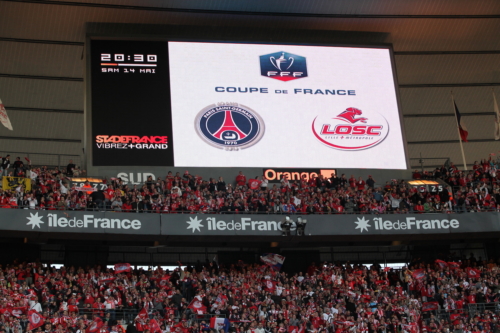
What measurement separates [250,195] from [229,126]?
377cm

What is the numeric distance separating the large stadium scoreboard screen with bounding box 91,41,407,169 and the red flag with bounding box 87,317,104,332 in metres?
8.64

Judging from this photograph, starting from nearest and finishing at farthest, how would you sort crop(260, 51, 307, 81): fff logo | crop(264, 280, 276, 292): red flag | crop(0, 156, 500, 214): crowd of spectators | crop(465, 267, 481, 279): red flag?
crop(0, 156, 500, 214): crowd of spectators
crop(264, 280, 276, 292): red flag
crop(465, 267, 481, 279): red flag
crop(260, 51, 307, 81): fff logo

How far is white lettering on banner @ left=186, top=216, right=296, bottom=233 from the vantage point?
26703 mm

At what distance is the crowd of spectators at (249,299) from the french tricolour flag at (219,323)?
12 centimetres

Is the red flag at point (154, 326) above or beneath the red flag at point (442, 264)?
beneath

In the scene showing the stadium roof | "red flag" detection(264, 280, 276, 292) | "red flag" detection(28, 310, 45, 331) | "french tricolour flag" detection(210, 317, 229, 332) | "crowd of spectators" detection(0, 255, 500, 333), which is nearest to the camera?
"red flag" detection(28, 310, 45, 331)

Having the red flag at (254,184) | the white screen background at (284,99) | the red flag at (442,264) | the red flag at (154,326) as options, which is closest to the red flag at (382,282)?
the red flag at (442,264)

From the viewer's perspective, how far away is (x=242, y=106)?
103ft

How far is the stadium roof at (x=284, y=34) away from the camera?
3197 centimetres

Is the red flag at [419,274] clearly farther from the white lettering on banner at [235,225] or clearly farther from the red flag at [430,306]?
the white lettering on banner at [235,225]

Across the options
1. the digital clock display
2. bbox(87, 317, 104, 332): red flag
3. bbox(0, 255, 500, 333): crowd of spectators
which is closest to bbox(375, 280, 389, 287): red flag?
bbox(0, 255, 500, 333): crowd of spectators

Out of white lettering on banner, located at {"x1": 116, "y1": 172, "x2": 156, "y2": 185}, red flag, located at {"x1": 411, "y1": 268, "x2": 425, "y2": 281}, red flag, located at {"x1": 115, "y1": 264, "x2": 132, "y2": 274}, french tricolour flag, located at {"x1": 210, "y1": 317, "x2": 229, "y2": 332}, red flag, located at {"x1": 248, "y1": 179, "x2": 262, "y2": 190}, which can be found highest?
white lettering on banner, located at {"x1": 116, "y1": 172, "x2": 156, "y2": 185}

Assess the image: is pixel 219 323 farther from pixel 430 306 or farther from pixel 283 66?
pixel 283 66

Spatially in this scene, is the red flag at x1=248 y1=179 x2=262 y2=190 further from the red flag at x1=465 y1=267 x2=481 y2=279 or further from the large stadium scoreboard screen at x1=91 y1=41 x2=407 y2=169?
the red flag at x1=465 y1=267 x2=481 y2=279
